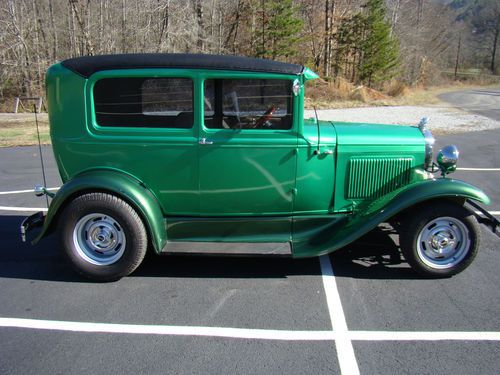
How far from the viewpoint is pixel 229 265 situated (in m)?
4.13

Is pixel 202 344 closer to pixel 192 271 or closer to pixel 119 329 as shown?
pixel 119 329

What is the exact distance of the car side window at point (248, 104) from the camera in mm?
3705

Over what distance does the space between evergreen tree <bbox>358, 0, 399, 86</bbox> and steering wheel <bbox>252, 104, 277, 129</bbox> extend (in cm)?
3002

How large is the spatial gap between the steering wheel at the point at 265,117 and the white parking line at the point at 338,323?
152 cm

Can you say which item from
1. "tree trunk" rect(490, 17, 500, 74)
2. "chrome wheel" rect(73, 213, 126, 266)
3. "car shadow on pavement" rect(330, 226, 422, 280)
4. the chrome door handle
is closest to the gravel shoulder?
"car shadow on pavement" rect(330, 226, 422, 280)

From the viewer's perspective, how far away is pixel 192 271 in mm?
4012

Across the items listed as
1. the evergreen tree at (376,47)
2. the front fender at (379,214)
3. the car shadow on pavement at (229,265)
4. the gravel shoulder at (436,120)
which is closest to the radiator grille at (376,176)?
the front fender at (379,214)

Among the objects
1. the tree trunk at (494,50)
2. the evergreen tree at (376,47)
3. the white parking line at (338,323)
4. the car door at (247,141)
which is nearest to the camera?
the white parking line at (338,323)

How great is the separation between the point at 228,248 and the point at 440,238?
1.93m

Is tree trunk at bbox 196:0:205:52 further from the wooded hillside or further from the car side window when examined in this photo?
the car side window

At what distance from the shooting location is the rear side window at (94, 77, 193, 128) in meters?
3.73

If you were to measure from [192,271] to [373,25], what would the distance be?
101ft

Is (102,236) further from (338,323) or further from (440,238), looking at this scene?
(440,238)

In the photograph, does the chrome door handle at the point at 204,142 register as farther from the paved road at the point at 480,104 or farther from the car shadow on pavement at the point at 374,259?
the paved road at the point at 480,104
